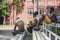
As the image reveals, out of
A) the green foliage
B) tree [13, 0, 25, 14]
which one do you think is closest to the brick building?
tree [13, 0, 25, 14]

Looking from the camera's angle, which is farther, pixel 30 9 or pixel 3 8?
pixel 30 9

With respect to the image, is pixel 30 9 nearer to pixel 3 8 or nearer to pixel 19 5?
pixel 19 5

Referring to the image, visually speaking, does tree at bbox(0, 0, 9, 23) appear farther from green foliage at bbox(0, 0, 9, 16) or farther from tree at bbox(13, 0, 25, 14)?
tree at bbox(13, 0, 25, 14)

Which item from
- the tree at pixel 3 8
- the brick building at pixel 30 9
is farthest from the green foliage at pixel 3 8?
the brick building at pixel 30 9

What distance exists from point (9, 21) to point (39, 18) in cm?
3222

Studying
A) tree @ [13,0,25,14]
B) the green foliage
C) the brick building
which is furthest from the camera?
tree @ [13,0,25,14]

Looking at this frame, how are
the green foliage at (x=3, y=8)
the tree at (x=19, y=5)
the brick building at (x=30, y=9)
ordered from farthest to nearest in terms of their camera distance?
1. the tree at (x=19, y=5)
2. the brick building at (x=30, y=9)
3. the green foliage at (x=3, y=8)

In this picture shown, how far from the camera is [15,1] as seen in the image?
44469mm

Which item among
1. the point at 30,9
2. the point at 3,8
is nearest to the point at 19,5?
the point at 30,9

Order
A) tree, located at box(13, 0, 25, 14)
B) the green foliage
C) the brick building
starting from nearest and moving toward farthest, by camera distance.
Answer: the green foliage < the brick building < tree, located at box(13, 0, 25, 14)

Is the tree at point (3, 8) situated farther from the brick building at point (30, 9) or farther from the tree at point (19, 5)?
the tree at point (19, 5)

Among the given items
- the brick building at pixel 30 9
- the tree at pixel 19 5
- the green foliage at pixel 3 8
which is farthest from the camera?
the tree at pixel 19 5

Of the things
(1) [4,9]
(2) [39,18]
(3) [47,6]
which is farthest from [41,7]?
(2) [39,18]

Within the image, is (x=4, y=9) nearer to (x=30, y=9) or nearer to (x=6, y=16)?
(x=6, y=16)
